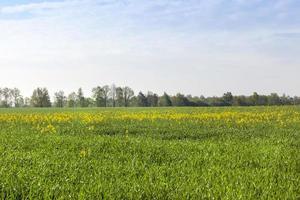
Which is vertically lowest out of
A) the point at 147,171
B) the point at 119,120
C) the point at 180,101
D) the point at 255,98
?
the point at 147,171

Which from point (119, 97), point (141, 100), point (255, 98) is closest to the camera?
point (255, 98)

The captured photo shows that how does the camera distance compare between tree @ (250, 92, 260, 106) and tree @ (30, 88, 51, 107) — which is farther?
tree @ (30, 88, 51, 107)

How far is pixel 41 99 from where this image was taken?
144 metres

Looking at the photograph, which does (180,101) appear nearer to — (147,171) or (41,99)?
(41,99)

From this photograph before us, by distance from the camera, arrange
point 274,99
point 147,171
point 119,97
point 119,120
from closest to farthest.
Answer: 1. point 147,171
2. point 119,120
3. point 274,99
4. point 119,97

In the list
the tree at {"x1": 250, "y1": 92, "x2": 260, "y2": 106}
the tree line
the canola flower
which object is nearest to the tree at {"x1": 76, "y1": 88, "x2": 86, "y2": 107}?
the tree line

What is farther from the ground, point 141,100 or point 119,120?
point 141,100

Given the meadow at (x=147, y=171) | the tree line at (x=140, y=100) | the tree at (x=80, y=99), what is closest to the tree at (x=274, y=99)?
the tree line at (x=140, y=100)

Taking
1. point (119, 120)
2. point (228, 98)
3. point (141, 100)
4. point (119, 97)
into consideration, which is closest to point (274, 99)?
point (228, 98)

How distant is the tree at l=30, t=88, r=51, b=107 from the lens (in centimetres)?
14312

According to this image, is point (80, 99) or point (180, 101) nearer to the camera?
point (180, 101)

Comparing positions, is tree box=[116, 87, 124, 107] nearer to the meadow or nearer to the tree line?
the tree line

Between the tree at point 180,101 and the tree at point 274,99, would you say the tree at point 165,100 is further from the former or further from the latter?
the tree at point 274,99

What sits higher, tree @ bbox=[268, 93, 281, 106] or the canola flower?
tree @ bbox=[268, 93, 281, 106]
